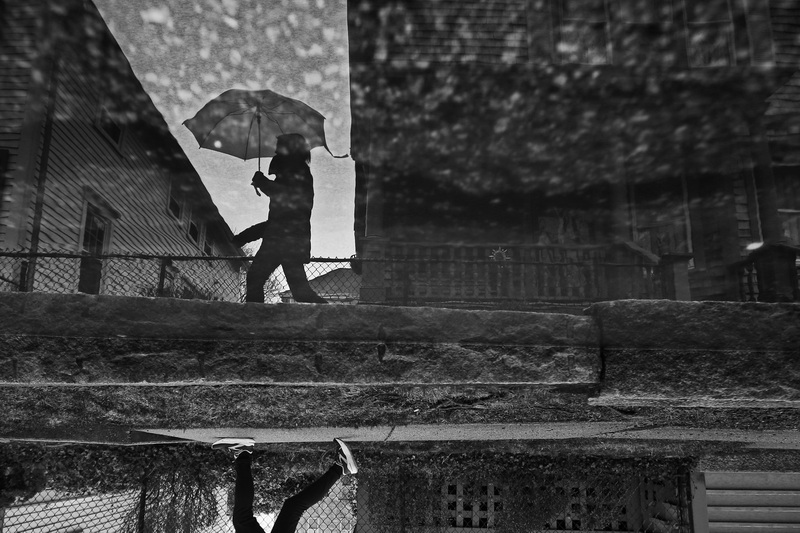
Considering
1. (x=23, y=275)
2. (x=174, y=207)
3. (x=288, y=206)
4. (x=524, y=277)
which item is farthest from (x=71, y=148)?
(x=524, y=277)

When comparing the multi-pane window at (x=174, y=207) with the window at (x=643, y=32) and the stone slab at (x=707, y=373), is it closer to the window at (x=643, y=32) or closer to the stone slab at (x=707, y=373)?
the window at (x=643, y=32)

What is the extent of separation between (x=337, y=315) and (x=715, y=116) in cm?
921

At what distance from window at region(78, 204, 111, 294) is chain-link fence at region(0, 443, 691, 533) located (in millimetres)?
4269

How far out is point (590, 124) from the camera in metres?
8.52

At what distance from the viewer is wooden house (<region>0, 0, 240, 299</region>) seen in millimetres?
7664

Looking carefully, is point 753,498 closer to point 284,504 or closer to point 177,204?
point 284,504

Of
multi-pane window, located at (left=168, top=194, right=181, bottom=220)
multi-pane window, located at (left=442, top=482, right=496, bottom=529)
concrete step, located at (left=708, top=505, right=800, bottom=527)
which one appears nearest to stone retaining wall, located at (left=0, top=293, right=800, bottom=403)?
multi-pane window, located at (left=442, top=482, right=496, bottom=529)

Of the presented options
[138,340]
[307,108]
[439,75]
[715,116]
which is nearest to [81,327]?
[138,340]

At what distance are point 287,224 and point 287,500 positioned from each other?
225 centimetres

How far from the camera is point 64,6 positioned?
8.16 metres

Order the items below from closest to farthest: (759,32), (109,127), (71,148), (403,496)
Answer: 1. (403,496)
2. (71,148)
3. (759,32)
4. (109,127)

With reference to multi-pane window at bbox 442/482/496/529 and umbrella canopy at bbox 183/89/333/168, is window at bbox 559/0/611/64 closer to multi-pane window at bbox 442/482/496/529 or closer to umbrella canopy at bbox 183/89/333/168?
umbrella canopy at bbox 183/89/333/168

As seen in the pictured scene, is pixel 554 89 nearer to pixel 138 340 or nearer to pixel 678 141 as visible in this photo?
pixel 678 141

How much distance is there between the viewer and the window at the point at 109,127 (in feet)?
32.2
